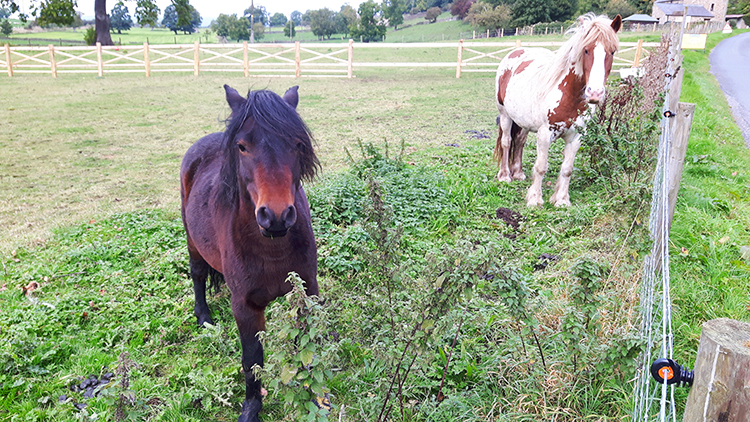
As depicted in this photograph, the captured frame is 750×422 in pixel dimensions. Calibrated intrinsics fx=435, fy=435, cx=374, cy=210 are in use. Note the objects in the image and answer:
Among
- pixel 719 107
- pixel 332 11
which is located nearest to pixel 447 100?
pixel 719 107

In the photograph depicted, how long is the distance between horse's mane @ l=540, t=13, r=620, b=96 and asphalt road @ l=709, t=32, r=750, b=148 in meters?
4.91

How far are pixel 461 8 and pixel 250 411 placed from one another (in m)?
87.9

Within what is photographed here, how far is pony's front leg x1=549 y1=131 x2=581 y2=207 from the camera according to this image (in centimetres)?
521

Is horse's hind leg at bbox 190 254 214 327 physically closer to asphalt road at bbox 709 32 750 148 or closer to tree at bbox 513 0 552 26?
asphalt road at bbox 709 32 750 148

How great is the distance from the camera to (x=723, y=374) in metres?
1.14

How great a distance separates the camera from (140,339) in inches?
130

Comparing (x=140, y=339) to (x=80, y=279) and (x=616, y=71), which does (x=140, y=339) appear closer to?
(x=80, y=279)

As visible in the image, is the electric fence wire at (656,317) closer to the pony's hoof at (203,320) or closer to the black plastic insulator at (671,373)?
the black plastic insulator at (671,373)

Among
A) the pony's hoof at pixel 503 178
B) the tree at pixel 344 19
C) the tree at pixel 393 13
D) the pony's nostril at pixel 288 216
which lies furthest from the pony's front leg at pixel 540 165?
the tree at pixel 393 13

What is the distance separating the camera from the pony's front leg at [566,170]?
205 inches

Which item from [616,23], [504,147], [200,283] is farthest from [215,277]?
[616,23]

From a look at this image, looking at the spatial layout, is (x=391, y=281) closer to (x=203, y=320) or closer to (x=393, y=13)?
(x=203, y=320)

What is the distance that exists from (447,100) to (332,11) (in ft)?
280

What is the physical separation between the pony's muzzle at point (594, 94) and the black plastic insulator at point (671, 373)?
146 inches
